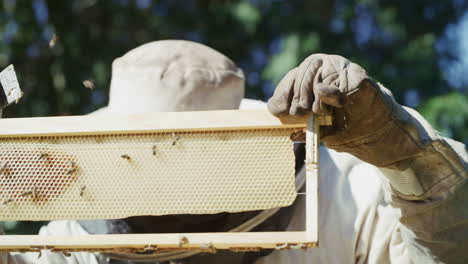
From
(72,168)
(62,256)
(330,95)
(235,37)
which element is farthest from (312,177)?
(235,37)

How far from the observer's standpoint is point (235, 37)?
639 cm

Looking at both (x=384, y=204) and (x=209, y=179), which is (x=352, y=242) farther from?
(x=209, y=179)

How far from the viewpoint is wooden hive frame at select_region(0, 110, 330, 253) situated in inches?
78.3

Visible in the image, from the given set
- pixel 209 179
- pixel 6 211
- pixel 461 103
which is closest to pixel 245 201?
pixel 209 179

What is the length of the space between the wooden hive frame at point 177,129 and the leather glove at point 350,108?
6 centimetres

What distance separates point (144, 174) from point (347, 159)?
102 cm

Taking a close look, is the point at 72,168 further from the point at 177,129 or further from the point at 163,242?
the point at 163,242

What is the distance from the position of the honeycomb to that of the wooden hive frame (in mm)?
36

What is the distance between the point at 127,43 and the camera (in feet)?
21.2

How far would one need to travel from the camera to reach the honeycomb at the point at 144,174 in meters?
2.21

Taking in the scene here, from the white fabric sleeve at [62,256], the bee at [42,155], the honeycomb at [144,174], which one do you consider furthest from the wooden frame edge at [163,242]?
the white fabric sleeve at [62,256]

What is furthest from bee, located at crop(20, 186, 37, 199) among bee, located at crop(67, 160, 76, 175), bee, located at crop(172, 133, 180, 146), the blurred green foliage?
the blurred green foliage

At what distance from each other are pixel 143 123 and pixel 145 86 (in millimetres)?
575

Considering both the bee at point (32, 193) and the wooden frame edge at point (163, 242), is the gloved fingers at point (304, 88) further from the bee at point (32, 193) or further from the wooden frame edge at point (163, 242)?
the bee at point (32, 193)
